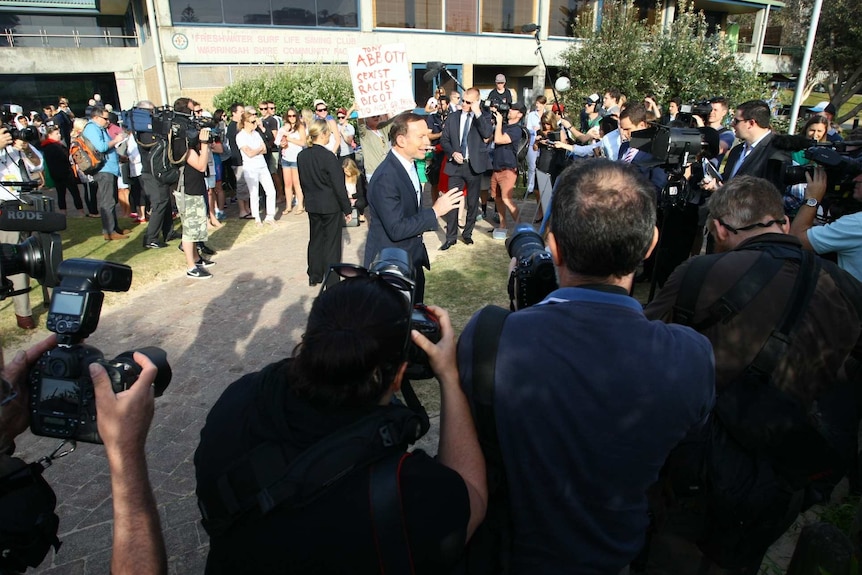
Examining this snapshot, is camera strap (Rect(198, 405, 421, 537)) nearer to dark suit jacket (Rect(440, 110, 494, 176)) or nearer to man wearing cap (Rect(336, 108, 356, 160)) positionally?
dark suit jacket (Rect(440, 110, 494, 176))

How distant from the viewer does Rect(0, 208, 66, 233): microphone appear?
2.06 m

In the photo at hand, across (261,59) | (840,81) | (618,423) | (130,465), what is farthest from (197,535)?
(840,81)

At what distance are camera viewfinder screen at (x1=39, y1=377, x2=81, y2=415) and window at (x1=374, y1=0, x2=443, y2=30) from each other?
24.0 metres

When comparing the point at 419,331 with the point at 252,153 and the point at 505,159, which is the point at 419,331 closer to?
the point at 505,159

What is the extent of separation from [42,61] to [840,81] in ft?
113

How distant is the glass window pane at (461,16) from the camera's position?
2397 cm

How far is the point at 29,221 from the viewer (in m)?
2.12

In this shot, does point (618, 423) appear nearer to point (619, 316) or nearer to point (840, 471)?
point (619, 316)

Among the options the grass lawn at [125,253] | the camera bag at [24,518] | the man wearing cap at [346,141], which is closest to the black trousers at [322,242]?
the grass lawn at [125,253]

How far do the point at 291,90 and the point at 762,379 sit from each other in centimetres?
1757

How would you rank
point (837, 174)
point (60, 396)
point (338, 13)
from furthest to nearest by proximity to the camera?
point (338, 13), point (837, 174), point (60, 396)

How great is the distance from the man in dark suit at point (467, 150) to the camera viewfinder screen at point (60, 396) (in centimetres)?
644

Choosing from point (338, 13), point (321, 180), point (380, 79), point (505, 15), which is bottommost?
point (321, 180)

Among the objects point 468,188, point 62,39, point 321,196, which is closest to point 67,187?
point 321,196
